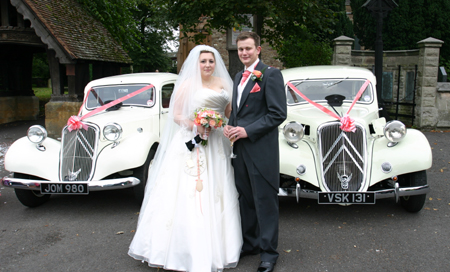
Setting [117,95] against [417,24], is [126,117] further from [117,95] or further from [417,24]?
[417,24]

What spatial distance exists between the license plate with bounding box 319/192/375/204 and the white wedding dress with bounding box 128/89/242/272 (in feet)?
4.19

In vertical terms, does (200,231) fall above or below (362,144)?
below

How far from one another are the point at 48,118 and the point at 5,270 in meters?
9.51

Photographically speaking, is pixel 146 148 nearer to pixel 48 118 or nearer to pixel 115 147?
pixel 115 147

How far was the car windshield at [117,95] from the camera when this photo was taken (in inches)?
247

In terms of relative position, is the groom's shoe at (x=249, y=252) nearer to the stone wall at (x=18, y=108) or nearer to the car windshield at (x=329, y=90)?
the car windshield at (x=329, y=90)

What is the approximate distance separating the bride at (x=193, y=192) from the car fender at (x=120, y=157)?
126cm

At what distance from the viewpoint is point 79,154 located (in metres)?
5.18

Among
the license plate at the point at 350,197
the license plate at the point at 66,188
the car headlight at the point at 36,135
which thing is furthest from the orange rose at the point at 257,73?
the car headlight at the point at 36,135

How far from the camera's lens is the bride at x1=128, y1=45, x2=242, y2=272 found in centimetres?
332

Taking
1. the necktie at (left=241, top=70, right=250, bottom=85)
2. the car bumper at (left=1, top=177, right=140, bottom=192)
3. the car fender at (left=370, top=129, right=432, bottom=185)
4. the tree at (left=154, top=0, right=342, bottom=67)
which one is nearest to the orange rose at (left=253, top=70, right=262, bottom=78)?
the necktie at (left=241, top=70, right=250, bottom=85)

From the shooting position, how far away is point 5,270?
3.60m

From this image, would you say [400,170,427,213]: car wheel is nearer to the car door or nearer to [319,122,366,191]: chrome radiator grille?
[319,122,366,191]: chrome radiator grille

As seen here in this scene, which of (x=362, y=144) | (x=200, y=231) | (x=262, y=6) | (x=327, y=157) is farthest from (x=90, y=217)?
(x=262, y=6)
